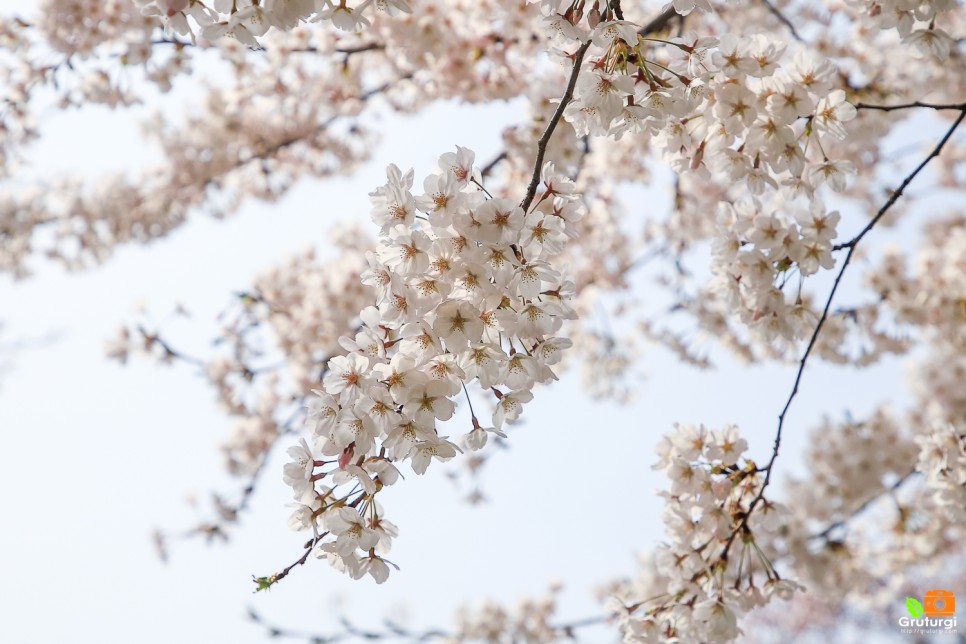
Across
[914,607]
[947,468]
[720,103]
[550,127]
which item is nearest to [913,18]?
[720,103]

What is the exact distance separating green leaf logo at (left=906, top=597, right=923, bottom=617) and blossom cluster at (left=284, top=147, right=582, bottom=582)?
4.16 m

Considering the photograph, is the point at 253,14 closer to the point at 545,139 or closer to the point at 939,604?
the point at 545,139

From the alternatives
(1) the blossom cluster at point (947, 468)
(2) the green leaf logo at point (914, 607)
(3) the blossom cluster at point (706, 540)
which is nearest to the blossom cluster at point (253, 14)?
(3) the blossom cluster at point (706, 540)

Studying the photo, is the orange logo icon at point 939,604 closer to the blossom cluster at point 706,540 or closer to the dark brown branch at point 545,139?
the blossom cluster at point 706,540

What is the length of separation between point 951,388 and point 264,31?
8125mm

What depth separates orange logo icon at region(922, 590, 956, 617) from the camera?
4.38 m

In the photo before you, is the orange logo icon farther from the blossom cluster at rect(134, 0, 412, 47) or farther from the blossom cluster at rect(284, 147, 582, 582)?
the blossom cluster at rect(134, 0, 412, 47)

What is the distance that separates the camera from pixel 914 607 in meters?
4.61

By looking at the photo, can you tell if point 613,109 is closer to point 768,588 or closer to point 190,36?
point 190,36

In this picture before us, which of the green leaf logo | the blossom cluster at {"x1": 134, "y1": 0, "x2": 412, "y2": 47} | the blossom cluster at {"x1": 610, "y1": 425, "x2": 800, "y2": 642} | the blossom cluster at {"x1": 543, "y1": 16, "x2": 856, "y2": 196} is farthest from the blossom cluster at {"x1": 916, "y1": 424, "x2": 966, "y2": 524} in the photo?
the blossom cluster at {"x1": 134, "y1": 0, "x2": 412, "y2": 47}

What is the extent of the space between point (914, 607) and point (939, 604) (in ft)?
0.59

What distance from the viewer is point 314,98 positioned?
557 centimetres

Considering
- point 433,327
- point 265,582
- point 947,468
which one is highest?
point 947,468

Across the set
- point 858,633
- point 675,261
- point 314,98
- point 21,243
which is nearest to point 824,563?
point 675,261
